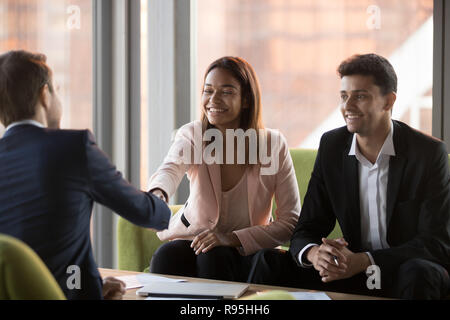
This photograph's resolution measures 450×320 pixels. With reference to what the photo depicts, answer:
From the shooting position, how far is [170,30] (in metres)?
3.17

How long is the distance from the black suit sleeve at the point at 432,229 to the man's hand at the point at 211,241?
0.53 meters

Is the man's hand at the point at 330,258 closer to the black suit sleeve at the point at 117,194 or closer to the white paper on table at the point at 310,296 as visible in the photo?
the white paper on table at the point at 310,296

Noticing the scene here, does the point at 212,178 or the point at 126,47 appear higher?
the point at 126,47

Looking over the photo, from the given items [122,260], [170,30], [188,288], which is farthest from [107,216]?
[188,288]

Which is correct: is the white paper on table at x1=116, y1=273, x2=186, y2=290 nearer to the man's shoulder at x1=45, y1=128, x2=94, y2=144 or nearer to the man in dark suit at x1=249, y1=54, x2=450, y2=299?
the man in dark suit at x1=249, y1=54, x2=450, y2=299

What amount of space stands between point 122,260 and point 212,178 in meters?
0.59

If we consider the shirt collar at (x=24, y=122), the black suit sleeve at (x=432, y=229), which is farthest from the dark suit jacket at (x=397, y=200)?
the shirt collar at (x=24, y=122)

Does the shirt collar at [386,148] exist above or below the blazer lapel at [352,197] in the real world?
above

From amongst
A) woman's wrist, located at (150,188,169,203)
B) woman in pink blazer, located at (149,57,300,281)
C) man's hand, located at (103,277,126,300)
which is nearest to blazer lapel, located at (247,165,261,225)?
woman in pink blazer, located at (149,57,300,281)

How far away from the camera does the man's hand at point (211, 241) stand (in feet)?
6.41

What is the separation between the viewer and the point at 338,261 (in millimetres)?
1722

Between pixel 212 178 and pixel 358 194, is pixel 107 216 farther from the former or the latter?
pixel 358 194

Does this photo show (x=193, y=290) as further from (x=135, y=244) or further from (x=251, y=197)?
(x=135, y=244)

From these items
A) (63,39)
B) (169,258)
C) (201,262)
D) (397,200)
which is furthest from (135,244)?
(63,39)
